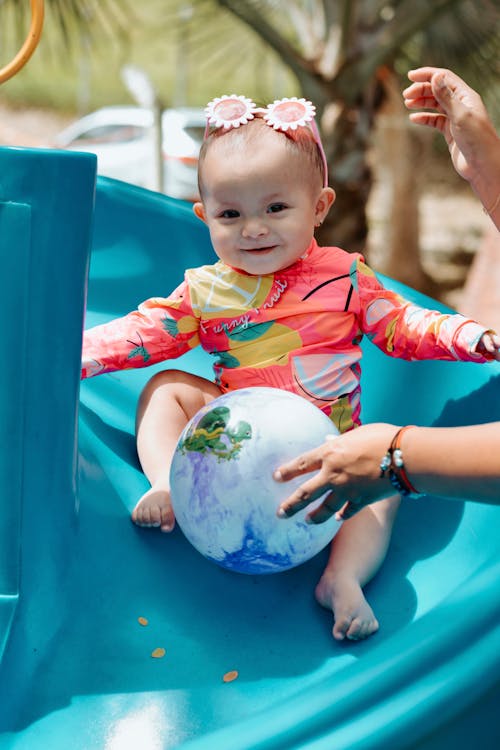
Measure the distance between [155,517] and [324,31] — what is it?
10.4ft

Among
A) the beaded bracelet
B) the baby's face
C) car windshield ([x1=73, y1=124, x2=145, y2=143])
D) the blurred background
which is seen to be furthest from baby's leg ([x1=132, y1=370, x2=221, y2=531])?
car windshield ([x1=73, y1=124, x2=145, y2=143])

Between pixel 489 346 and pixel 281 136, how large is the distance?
0.49m

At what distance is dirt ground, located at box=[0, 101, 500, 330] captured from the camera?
202 inches

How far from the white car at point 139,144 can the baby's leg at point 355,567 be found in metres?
7.35

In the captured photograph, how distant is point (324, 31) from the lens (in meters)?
4.25

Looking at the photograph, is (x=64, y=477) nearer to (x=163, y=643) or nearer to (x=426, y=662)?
(x=163, y=643)

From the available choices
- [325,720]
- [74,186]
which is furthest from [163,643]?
[74,186]

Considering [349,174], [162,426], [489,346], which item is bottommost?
[349,174]

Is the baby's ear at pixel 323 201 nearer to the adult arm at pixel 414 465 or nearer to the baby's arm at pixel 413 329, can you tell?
the baby's arm at pixel 413 329

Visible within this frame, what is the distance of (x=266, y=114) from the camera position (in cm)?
172

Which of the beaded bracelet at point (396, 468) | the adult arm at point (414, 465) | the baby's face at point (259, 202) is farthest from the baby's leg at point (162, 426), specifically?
the beaded bracelet at point (396, 468)

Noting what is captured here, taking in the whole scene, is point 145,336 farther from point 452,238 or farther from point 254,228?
point 452,238

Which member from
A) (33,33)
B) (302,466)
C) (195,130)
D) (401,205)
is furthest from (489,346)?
(195,130)

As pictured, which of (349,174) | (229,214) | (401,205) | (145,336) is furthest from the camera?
(401,205)
